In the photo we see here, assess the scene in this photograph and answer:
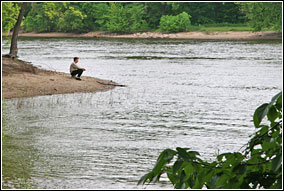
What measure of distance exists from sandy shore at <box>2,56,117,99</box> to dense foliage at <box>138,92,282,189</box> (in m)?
19.0

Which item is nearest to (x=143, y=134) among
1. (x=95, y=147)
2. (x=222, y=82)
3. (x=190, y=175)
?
(x=95, y=147)

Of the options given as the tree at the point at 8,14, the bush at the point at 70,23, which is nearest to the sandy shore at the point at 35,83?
the tree at the point at 8,14

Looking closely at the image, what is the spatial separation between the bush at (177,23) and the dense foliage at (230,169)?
89.6 meters

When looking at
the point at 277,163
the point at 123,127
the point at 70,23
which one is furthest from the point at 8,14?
the point at 70,23

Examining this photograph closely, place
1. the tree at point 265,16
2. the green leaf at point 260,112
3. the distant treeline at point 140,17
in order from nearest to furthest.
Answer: the green leaf at point 260,112 → the tree at point 265,16 → the distant treeline at point 140,17

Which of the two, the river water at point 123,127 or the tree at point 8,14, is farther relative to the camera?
the tree at point 8,14

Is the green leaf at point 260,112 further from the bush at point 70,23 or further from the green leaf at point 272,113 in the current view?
the bush at point 70,23

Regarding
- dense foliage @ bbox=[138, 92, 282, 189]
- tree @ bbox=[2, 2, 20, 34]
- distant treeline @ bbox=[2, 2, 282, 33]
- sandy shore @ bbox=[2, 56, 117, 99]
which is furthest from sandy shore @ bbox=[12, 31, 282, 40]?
dense foliage @ bbox=[138, 92, 282, 189]

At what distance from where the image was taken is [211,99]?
22.0 metres

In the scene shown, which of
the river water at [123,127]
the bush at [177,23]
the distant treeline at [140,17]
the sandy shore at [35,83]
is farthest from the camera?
the distant treeline at [140,17]

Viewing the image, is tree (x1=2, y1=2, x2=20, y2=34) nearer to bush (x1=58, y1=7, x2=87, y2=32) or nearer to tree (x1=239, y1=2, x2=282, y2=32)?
tree (x1=239, y1=2, x2=282, y2=32)

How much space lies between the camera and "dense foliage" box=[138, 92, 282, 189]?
2.58 m

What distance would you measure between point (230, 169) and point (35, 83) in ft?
72.4

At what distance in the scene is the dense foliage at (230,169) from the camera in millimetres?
2584
